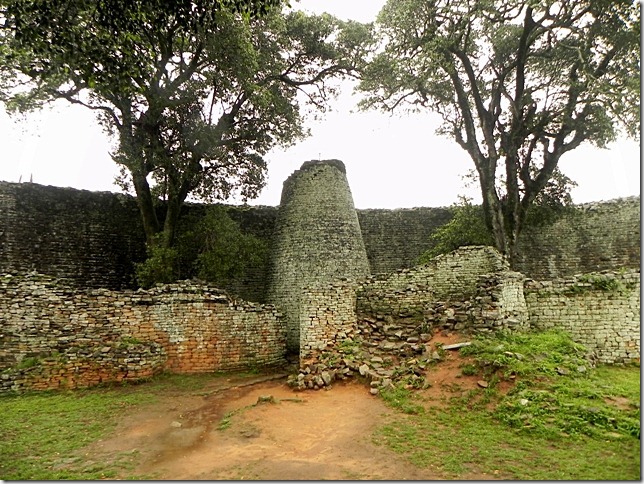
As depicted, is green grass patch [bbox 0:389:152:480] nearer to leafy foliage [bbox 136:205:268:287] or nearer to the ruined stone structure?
the ruined stone structure

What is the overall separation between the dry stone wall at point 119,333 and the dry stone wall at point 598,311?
7.61m

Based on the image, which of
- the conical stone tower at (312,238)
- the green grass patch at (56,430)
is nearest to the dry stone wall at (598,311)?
the conical stone tower at (312,238)

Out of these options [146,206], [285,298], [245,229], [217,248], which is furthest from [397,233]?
[146,206]

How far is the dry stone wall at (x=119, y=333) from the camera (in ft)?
32.3

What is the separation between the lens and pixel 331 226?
15797mm

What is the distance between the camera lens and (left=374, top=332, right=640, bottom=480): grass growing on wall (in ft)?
16.8

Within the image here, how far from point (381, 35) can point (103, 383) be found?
516 inches

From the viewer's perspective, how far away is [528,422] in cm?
639

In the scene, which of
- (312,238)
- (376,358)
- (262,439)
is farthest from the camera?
(312,238)

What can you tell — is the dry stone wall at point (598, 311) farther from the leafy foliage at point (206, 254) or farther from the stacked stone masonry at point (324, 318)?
the leafy foliage at point (206, 254)

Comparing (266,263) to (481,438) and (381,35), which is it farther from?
(481,438)

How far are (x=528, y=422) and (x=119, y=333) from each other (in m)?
9.50

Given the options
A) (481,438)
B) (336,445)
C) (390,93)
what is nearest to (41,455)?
(336,445)

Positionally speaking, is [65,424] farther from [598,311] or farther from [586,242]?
[586,242]
